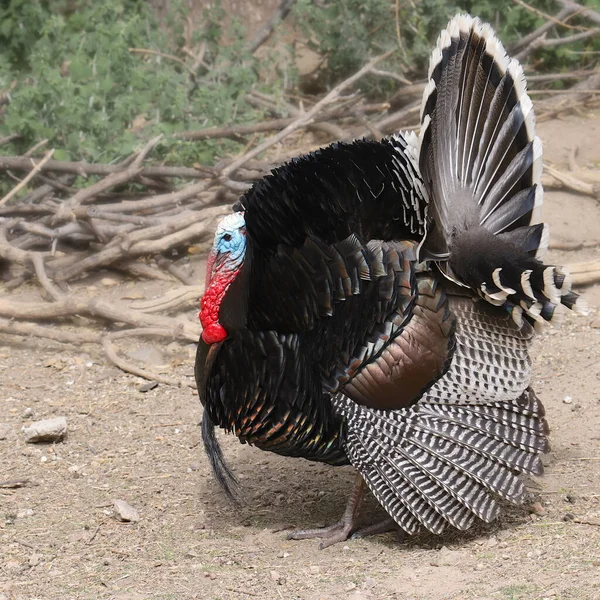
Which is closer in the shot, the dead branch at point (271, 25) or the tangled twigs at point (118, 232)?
the tangled twigs at point (118, 232)

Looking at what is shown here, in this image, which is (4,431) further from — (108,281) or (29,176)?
(29,176)

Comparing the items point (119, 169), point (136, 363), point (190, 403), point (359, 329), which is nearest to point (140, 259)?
point (119, 169)

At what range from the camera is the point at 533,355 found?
6.07 m

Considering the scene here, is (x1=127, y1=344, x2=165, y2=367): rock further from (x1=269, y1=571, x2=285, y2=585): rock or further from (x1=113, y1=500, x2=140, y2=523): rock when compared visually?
(x1=269, y1=571, x2=285, y2=585): rock

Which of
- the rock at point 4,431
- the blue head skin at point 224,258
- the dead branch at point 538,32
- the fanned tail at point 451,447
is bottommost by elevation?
the rock at point 4,431

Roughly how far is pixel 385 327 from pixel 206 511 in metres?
1.34

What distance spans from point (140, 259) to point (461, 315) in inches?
138

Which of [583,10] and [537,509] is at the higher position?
[583,10]

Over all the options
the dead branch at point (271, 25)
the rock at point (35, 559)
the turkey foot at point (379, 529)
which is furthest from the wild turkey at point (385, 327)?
the dead branch at point (271, 25)

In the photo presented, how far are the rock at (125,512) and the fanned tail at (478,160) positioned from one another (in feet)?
5.88

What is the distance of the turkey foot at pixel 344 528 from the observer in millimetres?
4473

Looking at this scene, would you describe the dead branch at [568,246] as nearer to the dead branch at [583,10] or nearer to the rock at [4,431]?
the dead branch at [583,10]

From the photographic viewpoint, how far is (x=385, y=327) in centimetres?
415

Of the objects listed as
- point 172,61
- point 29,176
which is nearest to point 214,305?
point 29,176
